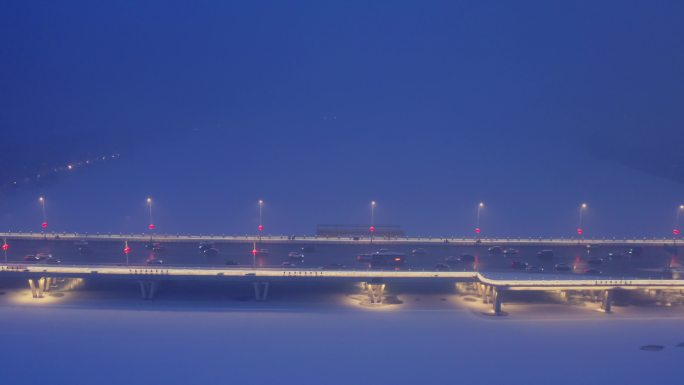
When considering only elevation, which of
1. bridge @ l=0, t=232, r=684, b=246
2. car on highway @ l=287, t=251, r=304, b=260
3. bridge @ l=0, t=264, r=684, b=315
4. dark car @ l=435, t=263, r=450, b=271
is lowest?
bridge @ l=0, t=264, r=684, b=315

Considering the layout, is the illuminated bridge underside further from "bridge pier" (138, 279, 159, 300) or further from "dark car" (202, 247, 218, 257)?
"dark car" (202, 247, 218, 257)

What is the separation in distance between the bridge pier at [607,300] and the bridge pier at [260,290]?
8.92 metres

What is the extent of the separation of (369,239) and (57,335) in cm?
1045

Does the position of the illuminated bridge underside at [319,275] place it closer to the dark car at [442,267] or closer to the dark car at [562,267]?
the dark car at [442,267]

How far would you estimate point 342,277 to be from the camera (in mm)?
12703

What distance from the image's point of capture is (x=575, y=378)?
9.47 m

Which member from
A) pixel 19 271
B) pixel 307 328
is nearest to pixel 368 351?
pixel 307 328

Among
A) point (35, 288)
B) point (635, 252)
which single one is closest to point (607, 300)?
point (635, 252)

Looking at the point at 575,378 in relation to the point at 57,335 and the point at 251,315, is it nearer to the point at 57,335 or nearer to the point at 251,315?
the point at 251,315

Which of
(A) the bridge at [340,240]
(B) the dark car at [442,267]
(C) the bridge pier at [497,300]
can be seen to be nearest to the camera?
(C) the bridge pier at [497,300]

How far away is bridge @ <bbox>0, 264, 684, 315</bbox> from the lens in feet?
40.9

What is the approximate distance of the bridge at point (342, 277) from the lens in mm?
12461

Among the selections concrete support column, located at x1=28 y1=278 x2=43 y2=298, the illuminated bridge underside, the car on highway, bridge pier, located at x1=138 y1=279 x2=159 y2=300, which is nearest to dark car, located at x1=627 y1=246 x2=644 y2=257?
the illuminated bridge underside

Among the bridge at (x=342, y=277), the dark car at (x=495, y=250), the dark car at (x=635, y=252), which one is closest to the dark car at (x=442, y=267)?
the bridge at (x=342, y=277)
